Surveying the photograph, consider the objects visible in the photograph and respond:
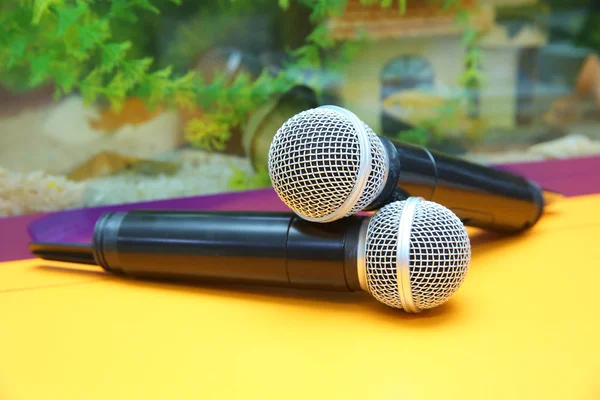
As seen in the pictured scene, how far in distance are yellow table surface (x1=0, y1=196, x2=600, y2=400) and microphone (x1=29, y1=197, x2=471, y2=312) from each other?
6 centimetres

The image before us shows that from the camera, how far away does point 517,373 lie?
Answer: 887 millimetres

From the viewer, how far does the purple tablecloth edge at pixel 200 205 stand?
1.64m

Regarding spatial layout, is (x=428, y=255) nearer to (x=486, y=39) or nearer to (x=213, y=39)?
(x=213, y=39)

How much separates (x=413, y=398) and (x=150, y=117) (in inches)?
50.9

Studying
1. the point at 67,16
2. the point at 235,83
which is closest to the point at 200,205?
the point at 235,83

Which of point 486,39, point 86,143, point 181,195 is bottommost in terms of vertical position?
point 181,195

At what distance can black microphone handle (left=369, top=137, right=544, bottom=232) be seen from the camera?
1.18m

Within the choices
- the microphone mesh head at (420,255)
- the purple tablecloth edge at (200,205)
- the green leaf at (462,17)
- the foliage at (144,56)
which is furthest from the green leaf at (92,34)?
the green leaf at (462,17)

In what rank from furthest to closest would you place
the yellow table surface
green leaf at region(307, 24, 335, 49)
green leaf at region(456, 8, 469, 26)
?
green leaf at region(456, 8, 469, 26) → green leaf at region(307, 24, 335, 49) → the yellow table surface

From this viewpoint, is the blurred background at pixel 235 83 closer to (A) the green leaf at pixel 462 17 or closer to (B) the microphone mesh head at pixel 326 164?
(A) the green leaf at pixel 462 17

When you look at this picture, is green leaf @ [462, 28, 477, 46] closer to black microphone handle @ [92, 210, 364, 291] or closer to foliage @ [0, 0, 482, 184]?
foliage @ [0, 0, 482, 184]

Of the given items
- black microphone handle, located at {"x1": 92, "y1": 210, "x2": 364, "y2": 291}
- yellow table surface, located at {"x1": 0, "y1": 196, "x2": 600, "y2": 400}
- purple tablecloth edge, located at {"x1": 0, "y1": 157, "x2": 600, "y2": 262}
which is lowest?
purple tablecloth edge, located at {"x1": 0, "y1": 157, "x2": 600, "y2": 262}

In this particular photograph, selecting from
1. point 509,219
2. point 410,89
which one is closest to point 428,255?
point 509,219

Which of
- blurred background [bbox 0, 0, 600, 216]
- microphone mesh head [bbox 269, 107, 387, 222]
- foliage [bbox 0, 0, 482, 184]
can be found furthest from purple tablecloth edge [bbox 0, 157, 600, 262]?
microphone mesh head [bbox 269, 107, 387, 222]
